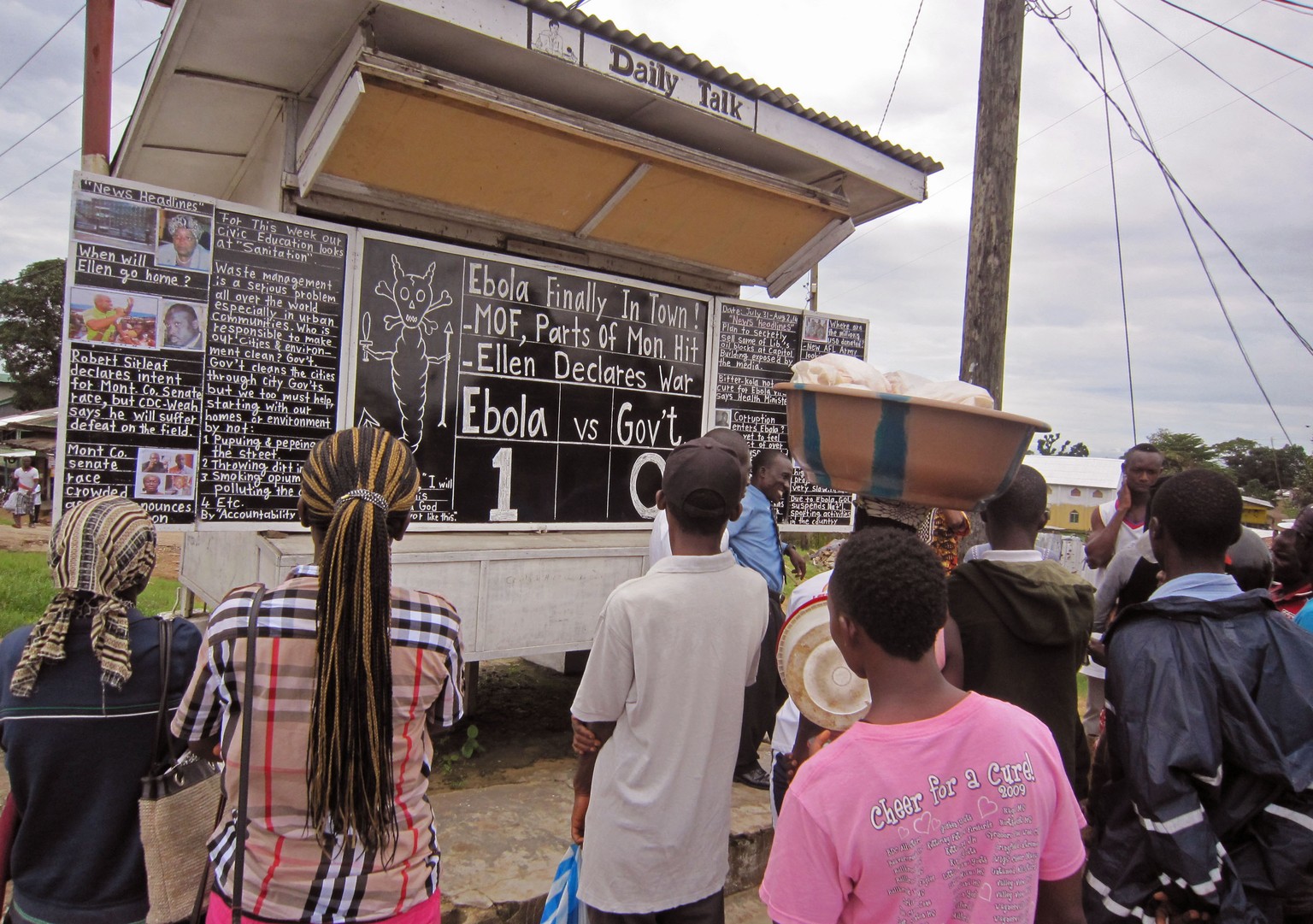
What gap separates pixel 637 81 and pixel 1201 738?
397cm

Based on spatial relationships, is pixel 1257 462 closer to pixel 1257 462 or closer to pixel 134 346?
pixel 1257 462

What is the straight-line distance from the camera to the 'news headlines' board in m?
3.85

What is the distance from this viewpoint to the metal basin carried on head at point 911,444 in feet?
6.60

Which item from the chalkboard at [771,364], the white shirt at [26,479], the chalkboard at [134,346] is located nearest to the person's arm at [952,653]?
the chalkboard at [134,346]

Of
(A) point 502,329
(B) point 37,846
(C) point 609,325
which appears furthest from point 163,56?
(B) point 37,846

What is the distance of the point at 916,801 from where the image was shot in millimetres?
1427

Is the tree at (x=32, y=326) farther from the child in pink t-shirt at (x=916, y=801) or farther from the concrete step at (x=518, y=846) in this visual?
the child in pink t-shirt at (x=916, y=801)

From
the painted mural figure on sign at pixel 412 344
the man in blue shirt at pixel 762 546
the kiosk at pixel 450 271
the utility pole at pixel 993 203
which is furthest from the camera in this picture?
the utility pole at pixel 993 203

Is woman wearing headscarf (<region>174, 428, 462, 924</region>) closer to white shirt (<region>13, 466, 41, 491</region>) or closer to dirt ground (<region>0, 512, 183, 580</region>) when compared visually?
dirt ground (<region>0, 512, 183, 580</region>)

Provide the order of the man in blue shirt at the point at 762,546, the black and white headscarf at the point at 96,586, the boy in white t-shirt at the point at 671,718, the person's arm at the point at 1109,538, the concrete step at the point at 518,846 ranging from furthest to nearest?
the person's arm at the point at 1109,538, the man in blue shirt at the point at 762,546, the concrete step at the point at 518,846, the boy in white t-shirt at the point at 671,718, the black and white headscarf at the point at 96,586

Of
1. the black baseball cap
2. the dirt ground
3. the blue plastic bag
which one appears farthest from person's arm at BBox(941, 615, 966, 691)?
the dirt ground

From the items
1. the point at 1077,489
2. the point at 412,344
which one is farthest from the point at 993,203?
the point at 1077,489

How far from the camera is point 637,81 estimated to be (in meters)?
4.55

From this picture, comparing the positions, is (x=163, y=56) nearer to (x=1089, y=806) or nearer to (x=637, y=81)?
(x=637, y=81)
